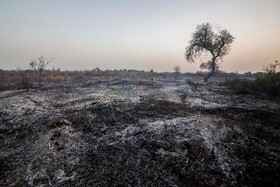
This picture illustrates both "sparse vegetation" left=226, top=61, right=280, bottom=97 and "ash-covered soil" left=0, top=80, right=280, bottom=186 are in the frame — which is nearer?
"ash-covered soil" left=0, top=80, right=280, bottom=186

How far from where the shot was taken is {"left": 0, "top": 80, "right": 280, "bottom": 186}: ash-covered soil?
7.69 meters

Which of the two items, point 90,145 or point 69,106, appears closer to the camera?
point 90,145

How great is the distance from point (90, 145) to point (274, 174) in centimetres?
577

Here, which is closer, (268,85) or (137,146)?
(137,146)

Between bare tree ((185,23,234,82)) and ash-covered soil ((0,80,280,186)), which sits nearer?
ash-covered soil ((0,80,280,186))

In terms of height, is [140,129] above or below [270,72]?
below

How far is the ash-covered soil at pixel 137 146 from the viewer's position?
25.2 ft

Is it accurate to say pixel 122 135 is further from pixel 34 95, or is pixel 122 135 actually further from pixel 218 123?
pixel 34 95

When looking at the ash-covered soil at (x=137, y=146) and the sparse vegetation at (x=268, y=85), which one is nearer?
the ash-covered soil at (x=137, y=146)

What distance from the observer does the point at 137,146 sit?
917 cm

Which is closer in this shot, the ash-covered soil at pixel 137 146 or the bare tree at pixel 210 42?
the ash-covered soil at pixel 137 146

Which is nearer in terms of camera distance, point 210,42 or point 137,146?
point 137,146

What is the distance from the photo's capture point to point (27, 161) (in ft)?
29.0

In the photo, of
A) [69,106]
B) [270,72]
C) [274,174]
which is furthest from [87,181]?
[270,72]
